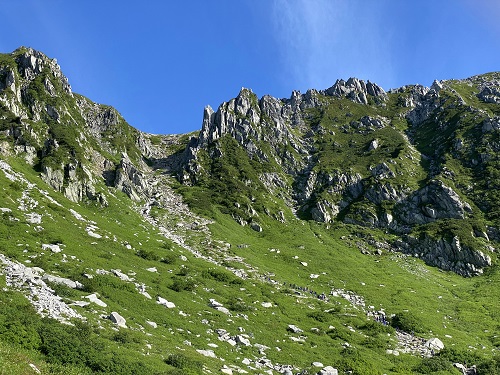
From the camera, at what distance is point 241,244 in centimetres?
9400

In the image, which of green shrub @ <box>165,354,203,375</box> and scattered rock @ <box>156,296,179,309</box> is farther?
scattered rock @ <box>156,296,179,309</box>

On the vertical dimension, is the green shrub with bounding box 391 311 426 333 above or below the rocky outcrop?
below

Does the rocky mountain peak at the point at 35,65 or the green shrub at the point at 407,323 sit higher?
the rocky mountain peak at the point at 35,65

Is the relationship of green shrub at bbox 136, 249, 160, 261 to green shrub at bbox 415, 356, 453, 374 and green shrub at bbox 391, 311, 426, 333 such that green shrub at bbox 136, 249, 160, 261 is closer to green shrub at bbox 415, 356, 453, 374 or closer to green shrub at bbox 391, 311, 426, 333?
green shrub at bbox 391, 311, 426, 333

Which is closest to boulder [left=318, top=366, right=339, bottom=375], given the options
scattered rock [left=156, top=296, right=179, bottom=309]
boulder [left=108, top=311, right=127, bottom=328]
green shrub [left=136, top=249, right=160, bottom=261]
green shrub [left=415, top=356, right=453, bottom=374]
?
green shrub [left=415, top=356, right=453, bottom=374]

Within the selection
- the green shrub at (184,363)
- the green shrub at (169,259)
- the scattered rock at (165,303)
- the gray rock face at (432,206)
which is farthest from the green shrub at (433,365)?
the gray rock face at (432,206)

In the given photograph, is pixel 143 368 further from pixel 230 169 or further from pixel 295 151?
pixel 295 151

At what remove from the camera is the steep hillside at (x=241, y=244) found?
30891 millimetres

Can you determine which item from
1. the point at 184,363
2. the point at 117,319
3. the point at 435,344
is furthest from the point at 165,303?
the point at 435,344

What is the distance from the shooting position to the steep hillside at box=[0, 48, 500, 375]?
30.9 metres

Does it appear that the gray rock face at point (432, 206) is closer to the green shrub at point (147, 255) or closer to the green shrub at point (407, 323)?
the green shrub at point (407, 323)

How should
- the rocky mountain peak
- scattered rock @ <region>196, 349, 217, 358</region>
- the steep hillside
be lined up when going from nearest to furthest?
scattered rock @ <region>196, 349, 217, 358</region>, the steep hillside, the rocky mountain peak

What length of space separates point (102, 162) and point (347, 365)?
107017mm

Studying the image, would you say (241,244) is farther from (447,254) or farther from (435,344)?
(447,254)
